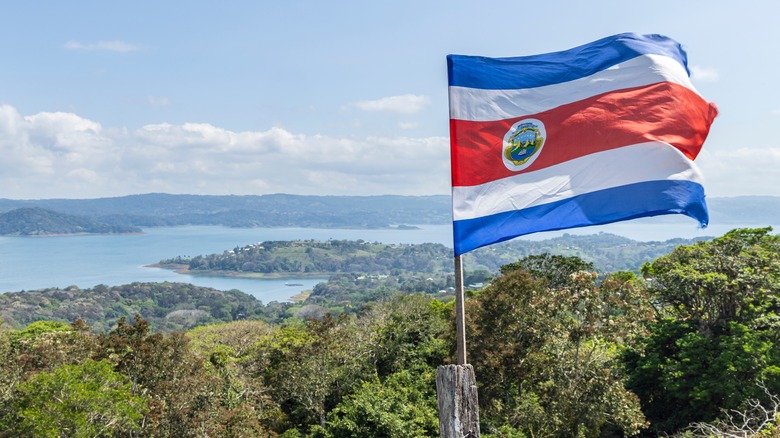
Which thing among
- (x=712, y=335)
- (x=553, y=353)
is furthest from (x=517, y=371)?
(x=712, y=335)

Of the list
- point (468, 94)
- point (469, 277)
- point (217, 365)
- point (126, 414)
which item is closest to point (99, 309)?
point (469, 277)

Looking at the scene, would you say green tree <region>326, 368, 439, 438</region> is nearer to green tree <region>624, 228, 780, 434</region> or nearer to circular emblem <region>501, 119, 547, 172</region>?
green tree <region>624, 228, 780, 434</region>

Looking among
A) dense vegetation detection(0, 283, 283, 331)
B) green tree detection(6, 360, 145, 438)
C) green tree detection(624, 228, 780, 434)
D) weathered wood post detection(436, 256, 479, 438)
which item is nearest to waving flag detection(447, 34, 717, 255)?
weathered wood post detection(436, 256, 479, 438)

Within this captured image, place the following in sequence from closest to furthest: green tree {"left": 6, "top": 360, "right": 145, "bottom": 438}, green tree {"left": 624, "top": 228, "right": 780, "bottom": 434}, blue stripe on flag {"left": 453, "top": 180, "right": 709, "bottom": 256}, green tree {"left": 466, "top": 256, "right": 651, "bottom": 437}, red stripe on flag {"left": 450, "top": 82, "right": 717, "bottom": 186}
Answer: blue stripe on flag {"left": 453, "top": 180, "right": 709, "bottom": 256} < red stripe on flag {"left": 450, "top": 82, "right": 717, "bottom": 186} < green tree {"left": 6, "top": 360, "right": 145, "bottom": 438} < green tree {"left": 466, "top": 256, "right": 651, "bottom": 437} < green tree {"left": 624, "top": 228, "right": 780, "bottom": 434}

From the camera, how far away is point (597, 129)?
5.32m

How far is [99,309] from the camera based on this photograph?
121 meters

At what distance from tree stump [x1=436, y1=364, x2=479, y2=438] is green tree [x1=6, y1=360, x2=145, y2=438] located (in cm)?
1191

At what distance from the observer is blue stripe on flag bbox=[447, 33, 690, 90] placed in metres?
5.45

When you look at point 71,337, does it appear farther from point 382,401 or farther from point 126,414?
point 382,401

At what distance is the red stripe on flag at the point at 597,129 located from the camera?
206 inches

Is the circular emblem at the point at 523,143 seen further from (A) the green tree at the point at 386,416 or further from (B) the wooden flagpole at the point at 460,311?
(A) the green tree at the point at 386,416

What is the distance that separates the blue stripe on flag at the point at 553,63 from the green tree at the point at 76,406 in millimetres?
12714

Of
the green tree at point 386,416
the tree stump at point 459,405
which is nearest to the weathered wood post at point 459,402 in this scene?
the tree stump at point 459,405

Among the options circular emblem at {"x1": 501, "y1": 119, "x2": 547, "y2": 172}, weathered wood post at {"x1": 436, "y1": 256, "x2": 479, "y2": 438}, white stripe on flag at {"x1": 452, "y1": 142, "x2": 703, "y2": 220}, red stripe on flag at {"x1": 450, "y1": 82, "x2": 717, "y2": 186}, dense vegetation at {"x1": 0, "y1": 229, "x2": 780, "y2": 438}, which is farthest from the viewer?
dense vegetation at {"x1": 0, "y1": 229, "x2": 780, "y2": 438}
